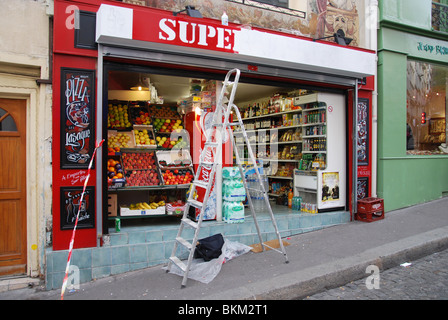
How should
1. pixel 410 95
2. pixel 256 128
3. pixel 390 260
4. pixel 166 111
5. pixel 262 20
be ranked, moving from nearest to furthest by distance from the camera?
pixel 390 260 < pixel 262 20 < pixel 166 111 < pixel 410 95 < pixel 256 128

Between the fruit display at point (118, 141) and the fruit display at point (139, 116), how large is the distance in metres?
0.37

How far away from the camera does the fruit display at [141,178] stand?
6.13 meters

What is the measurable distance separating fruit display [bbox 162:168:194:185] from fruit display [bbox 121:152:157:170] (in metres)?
0.32

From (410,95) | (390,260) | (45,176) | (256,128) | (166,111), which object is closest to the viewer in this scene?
(45,176)

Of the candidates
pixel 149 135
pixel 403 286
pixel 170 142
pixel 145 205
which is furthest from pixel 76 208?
pixel 403 286

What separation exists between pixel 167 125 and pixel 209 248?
3087 mm

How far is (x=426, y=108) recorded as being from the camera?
32.2 ft

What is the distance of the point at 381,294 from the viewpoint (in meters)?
4.36

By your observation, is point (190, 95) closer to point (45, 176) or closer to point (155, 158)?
point (155, 158)

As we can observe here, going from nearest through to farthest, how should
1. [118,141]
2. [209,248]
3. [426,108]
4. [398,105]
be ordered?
1. [209,248]
2. [118,141]
3. [398,105]
4. [426,108]

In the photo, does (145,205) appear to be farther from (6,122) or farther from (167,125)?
(6,122)

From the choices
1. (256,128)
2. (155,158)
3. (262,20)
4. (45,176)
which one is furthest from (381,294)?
(256,128)

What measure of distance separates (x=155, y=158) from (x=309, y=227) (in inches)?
138

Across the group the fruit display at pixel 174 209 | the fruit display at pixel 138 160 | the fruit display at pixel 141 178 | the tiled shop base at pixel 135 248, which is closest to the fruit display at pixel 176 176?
the fruit display at pixel 141 178
